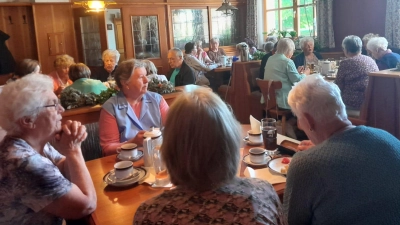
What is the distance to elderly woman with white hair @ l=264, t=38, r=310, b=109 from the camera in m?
4.24

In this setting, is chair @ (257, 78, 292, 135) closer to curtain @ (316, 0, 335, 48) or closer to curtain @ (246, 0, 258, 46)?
curtain @ (316, 0, 335, 48)

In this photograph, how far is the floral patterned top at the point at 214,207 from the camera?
0.94 metres

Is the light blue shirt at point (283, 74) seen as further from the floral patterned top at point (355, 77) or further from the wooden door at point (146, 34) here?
the wooden door at point (146, 34)

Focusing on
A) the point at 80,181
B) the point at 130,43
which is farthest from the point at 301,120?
the point at 130,43

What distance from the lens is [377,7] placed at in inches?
249

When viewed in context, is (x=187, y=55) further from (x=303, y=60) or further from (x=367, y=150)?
(x=367, y=150)

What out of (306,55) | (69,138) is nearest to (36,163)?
(69,138)

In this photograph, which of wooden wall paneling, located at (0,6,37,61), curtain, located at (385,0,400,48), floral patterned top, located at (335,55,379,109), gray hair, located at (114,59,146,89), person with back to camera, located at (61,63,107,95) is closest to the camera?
gray hair, located at (114,59,146,89)

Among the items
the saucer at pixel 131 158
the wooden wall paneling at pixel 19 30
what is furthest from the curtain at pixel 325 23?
the saucer at pixel 131 158

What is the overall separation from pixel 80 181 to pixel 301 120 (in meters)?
0.91

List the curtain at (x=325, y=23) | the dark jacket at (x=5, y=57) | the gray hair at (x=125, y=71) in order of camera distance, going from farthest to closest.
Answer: the curtain at (x=325, y=23), the dark jacket at (x=5, y=57), the gray hair at (x=125, y=71)

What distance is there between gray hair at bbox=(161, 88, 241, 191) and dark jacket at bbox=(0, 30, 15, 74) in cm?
619

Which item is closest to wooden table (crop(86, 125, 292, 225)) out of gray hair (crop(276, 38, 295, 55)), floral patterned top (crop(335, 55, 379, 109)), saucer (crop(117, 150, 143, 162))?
saucer (crop(117, 150, 143, 162))

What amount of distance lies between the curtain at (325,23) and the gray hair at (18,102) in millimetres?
6546
